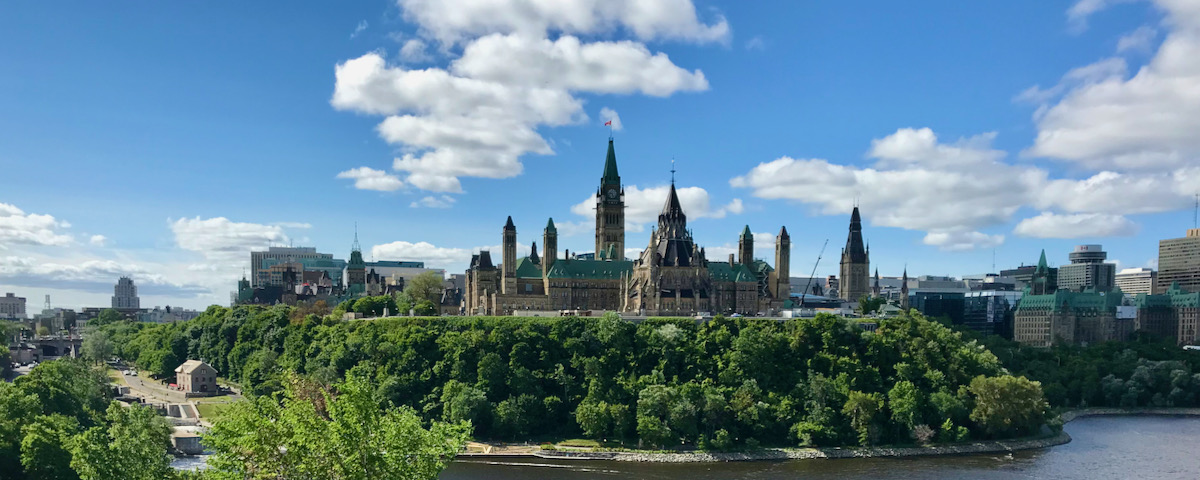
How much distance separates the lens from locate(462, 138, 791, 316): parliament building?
152250 mm

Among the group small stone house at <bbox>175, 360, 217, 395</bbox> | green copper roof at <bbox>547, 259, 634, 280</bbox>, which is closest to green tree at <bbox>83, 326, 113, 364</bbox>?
small stone house at <bbox>175, 360, 217, 395</bbox>

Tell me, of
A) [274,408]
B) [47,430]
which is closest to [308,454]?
[274,408]

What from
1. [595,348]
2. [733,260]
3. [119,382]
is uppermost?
[733,260]

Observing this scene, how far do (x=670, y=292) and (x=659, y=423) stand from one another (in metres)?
47.5

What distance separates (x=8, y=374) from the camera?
161 m

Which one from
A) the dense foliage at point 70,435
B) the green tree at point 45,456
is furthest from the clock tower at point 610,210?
the green tree at point 45,456

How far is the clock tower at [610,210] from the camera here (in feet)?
614

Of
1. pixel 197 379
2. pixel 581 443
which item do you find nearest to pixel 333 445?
pixel 581 443

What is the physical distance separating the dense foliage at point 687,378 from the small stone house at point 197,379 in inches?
417

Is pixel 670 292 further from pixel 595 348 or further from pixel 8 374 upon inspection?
pixel 8 374

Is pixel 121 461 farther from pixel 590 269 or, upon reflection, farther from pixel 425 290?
pixel 425 290

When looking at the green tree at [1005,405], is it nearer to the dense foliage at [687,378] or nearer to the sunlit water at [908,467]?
the dense foliage at [687,378]

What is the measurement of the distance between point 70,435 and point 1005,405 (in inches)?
3998

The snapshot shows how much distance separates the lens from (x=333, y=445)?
43656 mm
